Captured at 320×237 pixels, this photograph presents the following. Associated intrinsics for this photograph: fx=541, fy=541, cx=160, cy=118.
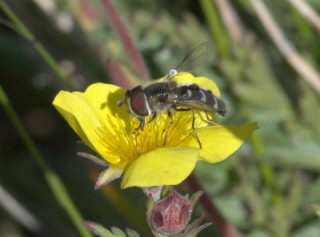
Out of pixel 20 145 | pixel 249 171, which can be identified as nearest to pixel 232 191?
pixel 249 171

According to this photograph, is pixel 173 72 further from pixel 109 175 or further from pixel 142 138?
pixel 109 175

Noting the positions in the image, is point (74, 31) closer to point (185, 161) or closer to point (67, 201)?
point (67, 201)

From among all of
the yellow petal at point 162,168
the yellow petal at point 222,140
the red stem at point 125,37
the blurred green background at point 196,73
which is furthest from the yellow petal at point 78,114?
the red stem at point 125,37

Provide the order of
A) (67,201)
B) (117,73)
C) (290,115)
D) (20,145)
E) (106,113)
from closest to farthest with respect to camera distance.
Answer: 1. (106,113)
2. (67,201)
3. (117,73)
4. (290,115)
5. (20,145)

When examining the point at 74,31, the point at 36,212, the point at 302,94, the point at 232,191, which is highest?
the point at 74,31

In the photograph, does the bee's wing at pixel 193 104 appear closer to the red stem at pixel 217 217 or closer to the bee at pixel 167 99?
the bee at pixel 167 99

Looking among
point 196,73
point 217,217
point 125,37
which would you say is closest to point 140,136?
point 217,217

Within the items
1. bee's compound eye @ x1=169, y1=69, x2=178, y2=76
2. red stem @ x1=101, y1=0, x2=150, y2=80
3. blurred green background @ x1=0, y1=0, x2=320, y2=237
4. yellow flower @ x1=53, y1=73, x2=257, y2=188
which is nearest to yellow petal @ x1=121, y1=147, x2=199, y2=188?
yellow flower @ x1=53, y1=73, x2=257, y2=188
